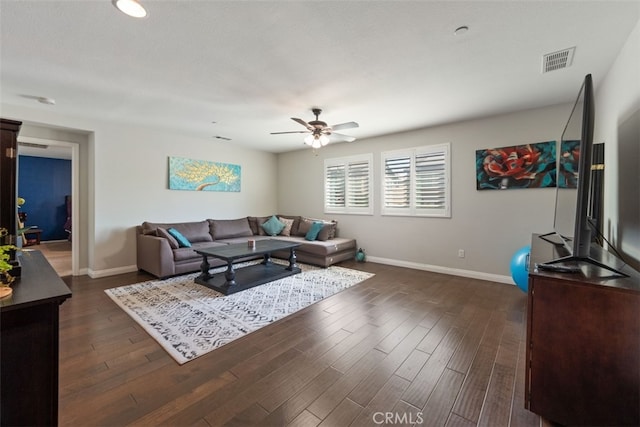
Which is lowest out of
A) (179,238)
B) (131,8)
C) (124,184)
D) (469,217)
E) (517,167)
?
(179,238)

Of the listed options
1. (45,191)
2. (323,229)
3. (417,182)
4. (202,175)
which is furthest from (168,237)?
(45,191)

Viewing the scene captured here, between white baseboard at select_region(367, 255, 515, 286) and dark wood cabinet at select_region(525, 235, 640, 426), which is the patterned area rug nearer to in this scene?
white baseboard at select_region(367, 255, 515, 286)

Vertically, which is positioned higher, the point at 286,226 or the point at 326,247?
the point at 286,226

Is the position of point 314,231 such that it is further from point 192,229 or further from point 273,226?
point 192,229

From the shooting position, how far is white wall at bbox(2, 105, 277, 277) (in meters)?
4.36

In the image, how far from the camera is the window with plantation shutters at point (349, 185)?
18.3 ft

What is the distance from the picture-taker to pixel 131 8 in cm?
181

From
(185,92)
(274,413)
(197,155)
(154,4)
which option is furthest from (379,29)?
(197,155)

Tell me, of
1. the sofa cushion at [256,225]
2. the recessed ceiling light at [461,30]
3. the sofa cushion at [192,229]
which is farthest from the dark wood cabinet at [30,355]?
the sofa cushion at [256,225]

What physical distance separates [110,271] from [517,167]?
21.6ft

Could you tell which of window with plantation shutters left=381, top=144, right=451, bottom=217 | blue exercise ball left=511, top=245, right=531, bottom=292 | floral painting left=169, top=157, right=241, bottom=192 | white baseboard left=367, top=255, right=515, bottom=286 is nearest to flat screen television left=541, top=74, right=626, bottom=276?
blue exercise ball left=511, top=245, right=531, bottom=292

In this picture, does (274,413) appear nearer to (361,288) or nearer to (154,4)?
(361,288)

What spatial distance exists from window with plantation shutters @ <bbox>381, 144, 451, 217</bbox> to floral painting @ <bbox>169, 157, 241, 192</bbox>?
11.1 ft

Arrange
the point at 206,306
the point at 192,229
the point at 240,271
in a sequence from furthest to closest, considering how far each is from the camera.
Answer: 1. the point at 192,229
2. the point at 240,271
3. the point at 206,306
